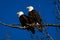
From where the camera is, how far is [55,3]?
316 cm

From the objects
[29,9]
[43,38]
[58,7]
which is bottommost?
[43,38]

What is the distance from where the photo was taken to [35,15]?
212 inches

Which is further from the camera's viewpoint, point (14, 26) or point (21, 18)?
point (21, 18)

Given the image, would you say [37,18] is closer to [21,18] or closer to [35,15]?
[35,15]

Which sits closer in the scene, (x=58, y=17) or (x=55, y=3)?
(x=58, y=17)

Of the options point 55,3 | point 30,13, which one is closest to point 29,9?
point 30,13

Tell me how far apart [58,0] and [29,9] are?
2.81 metres

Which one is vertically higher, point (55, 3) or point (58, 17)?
point (55, 3)

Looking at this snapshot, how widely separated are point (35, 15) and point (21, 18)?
42.4 inches

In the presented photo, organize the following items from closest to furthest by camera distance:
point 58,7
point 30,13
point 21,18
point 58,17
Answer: point 58,17 → point 58,7 → point 30,13 → point 21,18

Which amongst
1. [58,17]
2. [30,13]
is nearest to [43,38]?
[58,17]

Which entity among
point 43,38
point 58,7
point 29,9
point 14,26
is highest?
point 29,9

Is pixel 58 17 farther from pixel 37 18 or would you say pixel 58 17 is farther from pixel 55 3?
pixel 37 18

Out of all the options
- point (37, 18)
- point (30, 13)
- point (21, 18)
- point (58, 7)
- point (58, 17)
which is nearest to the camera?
point (58, 17)
